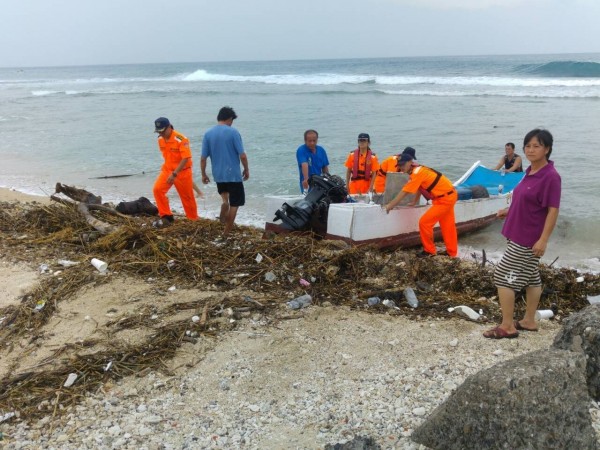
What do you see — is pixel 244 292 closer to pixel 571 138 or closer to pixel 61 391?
pixel 61 391

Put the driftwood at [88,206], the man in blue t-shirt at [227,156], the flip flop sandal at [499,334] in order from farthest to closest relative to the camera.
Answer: the man in blue t-shirt at [227,156] → the driftwood at [88,206] → the flip flop sandal at [499,334]

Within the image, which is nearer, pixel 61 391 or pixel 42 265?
pixel 61 391

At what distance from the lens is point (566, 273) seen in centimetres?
540

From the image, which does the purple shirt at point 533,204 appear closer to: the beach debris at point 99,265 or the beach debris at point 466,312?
the beach debris at point 466,312

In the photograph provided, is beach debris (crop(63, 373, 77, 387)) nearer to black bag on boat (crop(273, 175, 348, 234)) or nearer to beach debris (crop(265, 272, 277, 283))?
beach debris (crop(265, 272, 277, 283))

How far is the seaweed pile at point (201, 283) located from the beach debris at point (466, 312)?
0.25 ft

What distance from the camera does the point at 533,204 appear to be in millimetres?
3547

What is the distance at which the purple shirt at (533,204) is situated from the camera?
3.45 metres

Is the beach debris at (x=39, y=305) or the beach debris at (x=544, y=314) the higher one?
the beach debris at (x=544, y=314)

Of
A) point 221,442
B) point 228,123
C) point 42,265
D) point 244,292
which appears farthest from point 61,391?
point 228,123

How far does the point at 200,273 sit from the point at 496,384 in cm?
336

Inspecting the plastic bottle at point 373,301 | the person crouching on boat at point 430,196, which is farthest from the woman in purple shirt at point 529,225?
the person crouching on boat at point 430,196

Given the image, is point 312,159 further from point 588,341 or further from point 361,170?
point 588,341

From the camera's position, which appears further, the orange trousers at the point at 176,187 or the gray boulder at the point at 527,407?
the orange trousers at the point at 176,187
